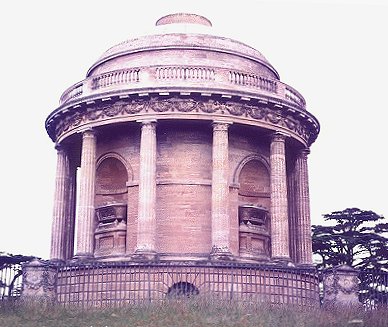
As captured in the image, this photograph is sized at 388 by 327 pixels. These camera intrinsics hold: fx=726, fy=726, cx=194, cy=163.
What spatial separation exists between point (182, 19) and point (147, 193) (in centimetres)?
1148

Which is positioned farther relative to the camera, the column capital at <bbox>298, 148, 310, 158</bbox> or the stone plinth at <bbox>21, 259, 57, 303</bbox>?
the column capital at <bbox>298, 148, 310, 158</bbox>

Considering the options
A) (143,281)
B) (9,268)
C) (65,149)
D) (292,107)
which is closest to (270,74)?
(292,107)

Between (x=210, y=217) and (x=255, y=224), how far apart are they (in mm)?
2701

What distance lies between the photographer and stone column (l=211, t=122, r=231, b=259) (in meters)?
30.8

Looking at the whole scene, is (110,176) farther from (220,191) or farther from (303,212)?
(303,212)

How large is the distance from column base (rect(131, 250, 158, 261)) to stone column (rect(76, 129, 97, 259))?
2.72 meters

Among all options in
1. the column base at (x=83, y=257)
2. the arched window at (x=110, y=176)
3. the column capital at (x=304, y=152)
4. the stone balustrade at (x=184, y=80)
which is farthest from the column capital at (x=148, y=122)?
the column capital at (x=304, y=152)

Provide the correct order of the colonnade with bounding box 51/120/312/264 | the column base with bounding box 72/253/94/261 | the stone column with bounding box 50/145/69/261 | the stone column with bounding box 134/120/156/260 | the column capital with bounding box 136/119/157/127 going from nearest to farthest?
the stone column with bounding box 134/120/156/260 < the colonnade with bounding box 51/120/312/264 < the column base with bounding box 72/253/94/261 < the column capital with bounding box 136/119/157/127 < the stone column with bounding box 50/145/69/261

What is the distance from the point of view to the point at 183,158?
109 feet

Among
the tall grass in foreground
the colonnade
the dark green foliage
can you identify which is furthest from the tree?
the tall grass in foreground

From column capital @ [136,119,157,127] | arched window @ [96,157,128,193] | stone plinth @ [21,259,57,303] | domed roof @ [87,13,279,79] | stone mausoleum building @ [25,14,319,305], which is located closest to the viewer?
stone plinth @ [21,259,57,303]

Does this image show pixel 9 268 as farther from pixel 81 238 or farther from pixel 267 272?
pixel 267 272

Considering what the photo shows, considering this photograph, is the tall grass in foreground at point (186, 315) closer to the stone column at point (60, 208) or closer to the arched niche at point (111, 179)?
the arched niche at point (111, 179)

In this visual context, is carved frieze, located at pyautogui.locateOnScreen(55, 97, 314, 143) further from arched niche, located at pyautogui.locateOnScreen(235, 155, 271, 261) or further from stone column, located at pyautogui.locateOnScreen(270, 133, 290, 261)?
arched niche, located at pyautogui.locateOnScreen(235, 155, 271, 261)
